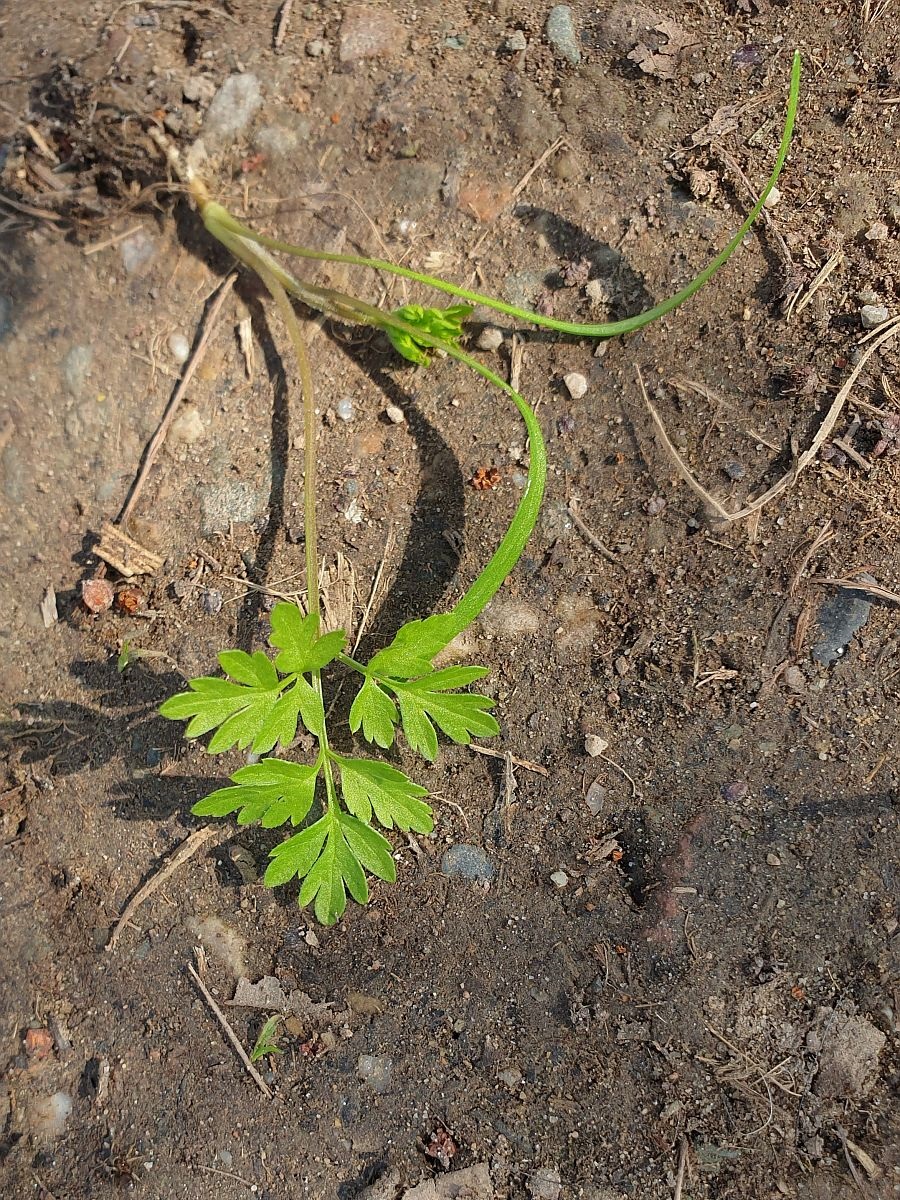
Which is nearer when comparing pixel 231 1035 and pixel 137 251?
pixel 231 1035

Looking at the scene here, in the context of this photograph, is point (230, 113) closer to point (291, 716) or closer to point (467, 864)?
point (291, 716)

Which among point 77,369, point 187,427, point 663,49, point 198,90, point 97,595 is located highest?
point 663,49

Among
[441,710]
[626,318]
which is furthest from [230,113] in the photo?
[441,710]

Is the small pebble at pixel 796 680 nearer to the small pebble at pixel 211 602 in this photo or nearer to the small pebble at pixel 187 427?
the small pebble at pixel 211 602

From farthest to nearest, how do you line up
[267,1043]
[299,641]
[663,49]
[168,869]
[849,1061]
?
[663,49] < [168,869] < [267,1043] < [299,641] < [849,1061]

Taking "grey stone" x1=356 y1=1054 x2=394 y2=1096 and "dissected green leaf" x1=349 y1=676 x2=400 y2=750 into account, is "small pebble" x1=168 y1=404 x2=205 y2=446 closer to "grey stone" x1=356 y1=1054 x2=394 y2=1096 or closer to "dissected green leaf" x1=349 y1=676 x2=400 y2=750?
Answer: "dissected green leaf" x1=349 y1=676 x2=400 y2=750

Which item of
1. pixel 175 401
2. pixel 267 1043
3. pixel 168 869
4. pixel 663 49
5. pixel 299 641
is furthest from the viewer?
pixel 175 401

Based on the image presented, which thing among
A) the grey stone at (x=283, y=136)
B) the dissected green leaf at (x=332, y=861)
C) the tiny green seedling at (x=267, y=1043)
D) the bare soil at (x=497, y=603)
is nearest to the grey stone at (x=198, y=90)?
the bare soil at (x=497, y=603)
